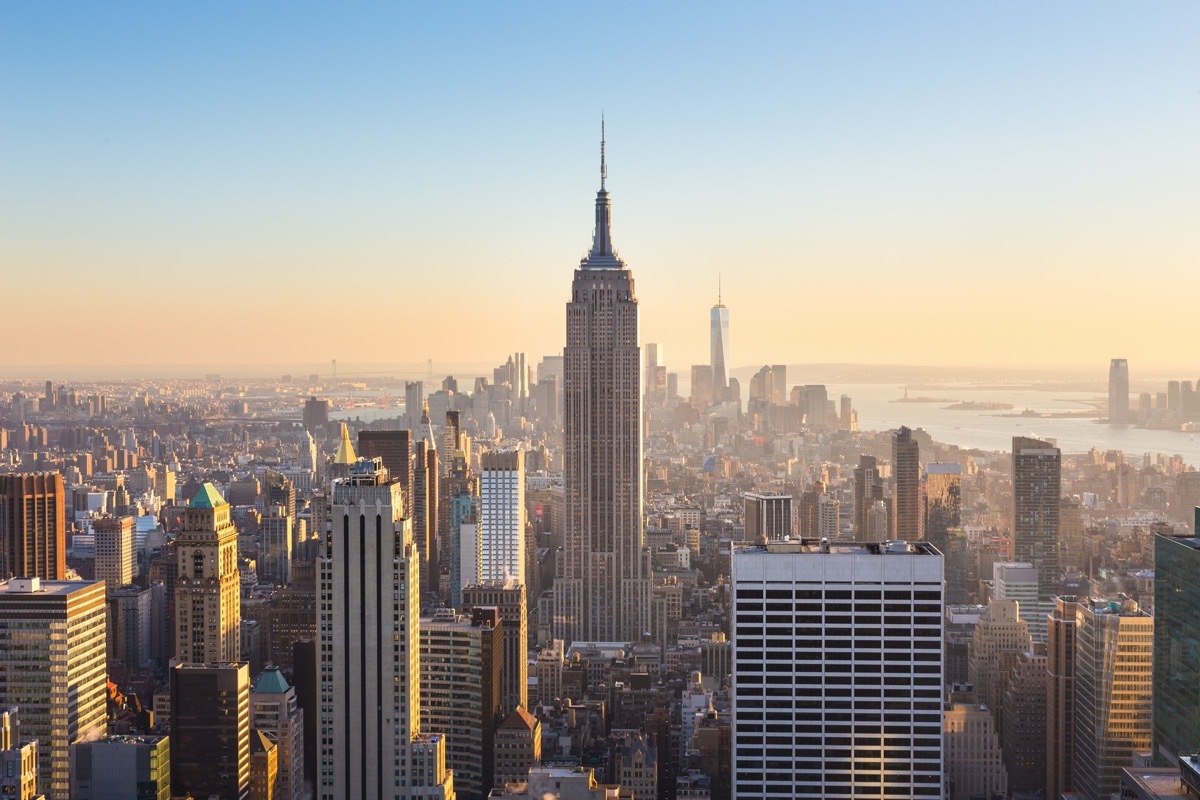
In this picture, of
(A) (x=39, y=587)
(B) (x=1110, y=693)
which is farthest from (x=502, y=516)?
(B) (x=1110, y=693)

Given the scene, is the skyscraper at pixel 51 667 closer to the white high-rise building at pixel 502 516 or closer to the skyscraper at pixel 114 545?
the skyscraper at pixel 114 545

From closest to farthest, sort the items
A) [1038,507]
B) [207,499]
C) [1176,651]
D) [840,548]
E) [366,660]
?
[840,548], [366,660], [1176,651], [207,499], [1038,507]

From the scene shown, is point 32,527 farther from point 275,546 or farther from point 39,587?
point 39,587

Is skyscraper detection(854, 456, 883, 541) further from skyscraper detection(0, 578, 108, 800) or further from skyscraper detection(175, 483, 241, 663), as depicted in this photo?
Answer: skyscraper detection(0, 578, 108, 800)

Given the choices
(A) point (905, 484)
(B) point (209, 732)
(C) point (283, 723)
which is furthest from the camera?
(A) point (905, 484)

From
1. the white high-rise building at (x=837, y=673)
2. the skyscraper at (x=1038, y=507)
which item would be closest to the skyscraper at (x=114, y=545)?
the white high-rise building at (x=837, y=673)

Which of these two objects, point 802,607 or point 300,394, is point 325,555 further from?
point 300,394
